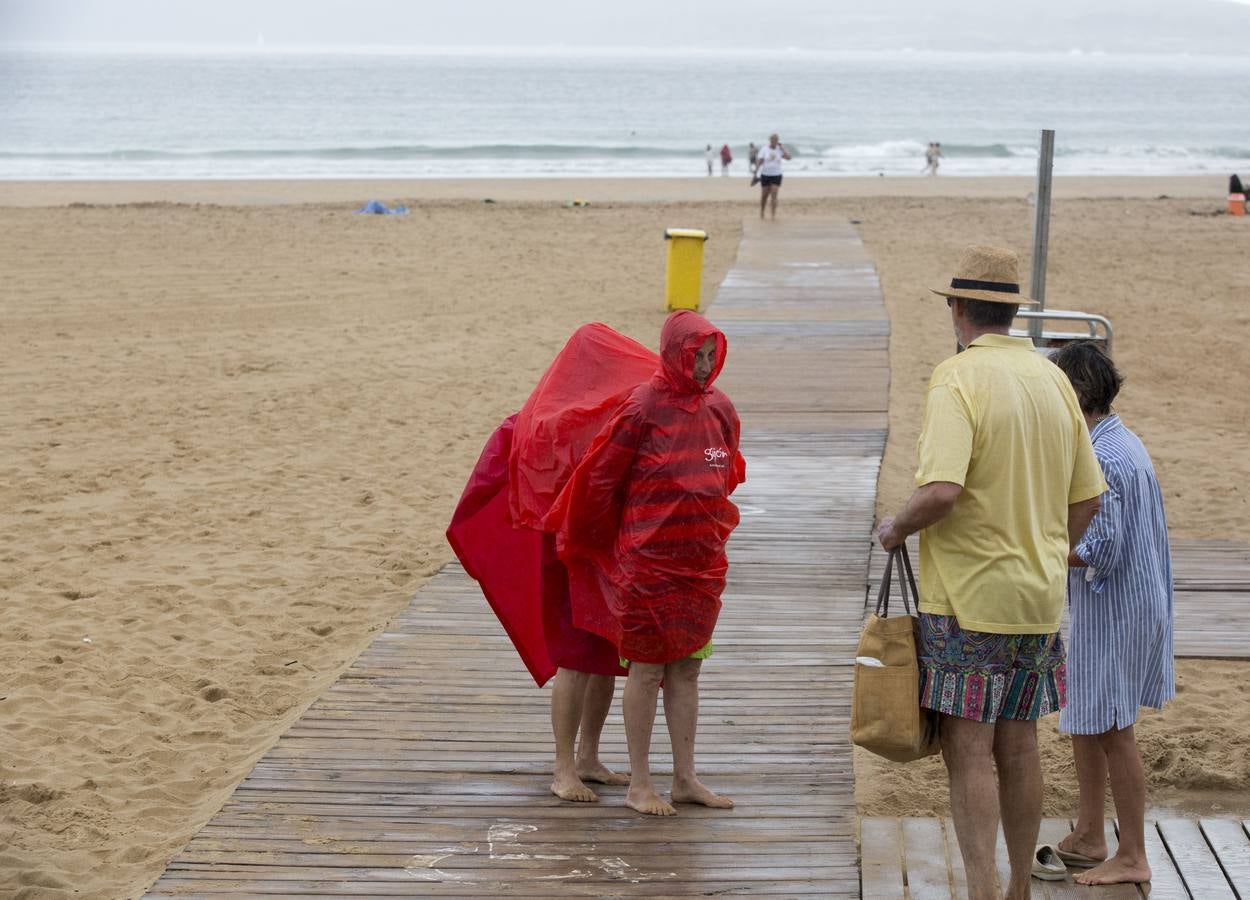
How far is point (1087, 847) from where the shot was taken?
3.89 meters

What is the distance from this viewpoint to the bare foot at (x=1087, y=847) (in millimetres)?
3879

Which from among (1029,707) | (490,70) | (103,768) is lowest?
(103,768)

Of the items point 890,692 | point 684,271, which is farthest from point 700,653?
point 684,271

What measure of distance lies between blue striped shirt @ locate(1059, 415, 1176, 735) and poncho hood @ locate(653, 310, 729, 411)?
3.48 ft

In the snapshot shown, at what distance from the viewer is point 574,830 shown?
4.02 metres

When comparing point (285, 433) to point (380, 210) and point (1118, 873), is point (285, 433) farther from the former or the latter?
point (380, 210)

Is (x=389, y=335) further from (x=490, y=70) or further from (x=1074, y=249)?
(x=490, y=70)

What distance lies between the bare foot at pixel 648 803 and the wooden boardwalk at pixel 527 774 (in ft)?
0.10

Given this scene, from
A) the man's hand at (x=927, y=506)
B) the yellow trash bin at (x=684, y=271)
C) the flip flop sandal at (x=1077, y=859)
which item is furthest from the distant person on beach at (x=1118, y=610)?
the yellow trash bin at (x=684, y=271)

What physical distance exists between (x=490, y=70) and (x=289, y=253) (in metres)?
118

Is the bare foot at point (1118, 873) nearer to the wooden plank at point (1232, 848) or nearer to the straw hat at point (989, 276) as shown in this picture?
the wooden plank at point (1232, 848)

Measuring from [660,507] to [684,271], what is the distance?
10.8m

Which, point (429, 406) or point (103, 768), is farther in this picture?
point (429, 406)

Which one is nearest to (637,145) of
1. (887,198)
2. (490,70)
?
(887,198)
